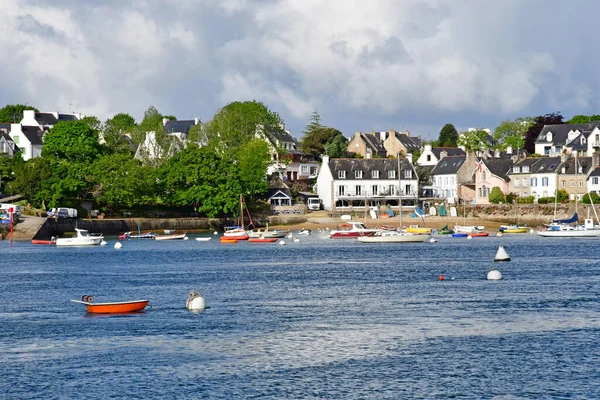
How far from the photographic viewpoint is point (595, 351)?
40031 mm

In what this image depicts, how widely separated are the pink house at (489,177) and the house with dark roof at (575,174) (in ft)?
36.6

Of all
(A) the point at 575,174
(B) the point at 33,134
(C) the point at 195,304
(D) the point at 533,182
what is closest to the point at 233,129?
(B) the point at 33,134

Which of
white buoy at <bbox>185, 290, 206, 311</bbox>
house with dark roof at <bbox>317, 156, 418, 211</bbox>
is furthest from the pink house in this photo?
white buoy at <bbox>185, 290, 206, 311</bbox>

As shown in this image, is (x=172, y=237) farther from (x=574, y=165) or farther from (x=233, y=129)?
(x=574, y=165)

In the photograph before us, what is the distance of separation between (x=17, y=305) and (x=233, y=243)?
67.6 meters

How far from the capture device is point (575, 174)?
15250 centimetres

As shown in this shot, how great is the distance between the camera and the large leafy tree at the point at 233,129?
174m

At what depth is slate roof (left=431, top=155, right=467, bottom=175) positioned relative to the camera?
172 meters

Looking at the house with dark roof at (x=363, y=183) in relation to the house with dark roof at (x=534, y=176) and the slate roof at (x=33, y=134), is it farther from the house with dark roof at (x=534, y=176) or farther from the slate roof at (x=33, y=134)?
the slate roof at (x=33, y=134)

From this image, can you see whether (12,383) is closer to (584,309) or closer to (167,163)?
(584,309)

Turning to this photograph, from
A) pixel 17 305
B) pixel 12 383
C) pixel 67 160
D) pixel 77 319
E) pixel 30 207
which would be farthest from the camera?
pixel 67 160

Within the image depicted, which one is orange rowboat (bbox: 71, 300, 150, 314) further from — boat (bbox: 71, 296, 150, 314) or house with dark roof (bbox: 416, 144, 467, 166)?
house with dark roof (bbox: 416, 144, 467, 166)

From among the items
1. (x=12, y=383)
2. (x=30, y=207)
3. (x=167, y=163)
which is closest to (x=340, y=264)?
(x=12, y=383)

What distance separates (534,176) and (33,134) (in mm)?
91177
